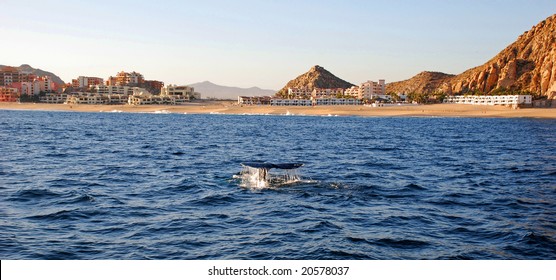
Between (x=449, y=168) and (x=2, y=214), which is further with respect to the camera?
(x=449, y=168)

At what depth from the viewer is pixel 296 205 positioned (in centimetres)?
2702

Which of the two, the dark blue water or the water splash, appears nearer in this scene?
the dark blue water

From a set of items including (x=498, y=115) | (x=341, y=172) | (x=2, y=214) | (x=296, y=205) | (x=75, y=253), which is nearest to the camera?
(x=75, y=253)

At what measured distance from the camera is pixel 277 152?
189ft

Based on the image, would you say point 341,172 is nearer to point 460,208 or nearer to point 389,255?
point 460,208

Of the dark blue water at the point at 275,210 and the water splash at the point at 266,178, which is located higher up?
the water splash at the point at 266,178

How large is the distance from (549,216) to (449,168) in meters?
18.7

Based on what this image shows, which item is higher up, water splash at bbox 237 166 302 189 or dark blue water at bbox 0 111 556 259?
water splash at bbox 237 166 302 189

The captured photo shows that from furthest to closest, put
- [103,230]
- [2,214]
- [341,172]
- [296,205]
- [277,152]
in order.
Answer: [277,152]
[341,172]
[296,205]
[2,214]
[103,230]

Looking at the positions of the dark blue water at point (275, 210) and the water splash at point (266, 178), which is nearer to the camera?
the dark blue water at point (275, 210)

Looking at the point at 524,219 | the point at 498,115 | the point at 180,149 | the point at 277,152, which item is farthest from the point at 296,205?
the point at 498,115

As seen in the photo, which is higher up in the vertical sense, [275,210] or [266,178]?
[266,178]

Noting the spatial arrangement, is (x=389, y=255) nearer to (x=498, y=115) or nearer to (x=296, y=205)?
(x=296, y=205)

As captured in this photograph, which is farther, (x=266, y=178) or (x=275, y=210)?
(x=266, y=178)
